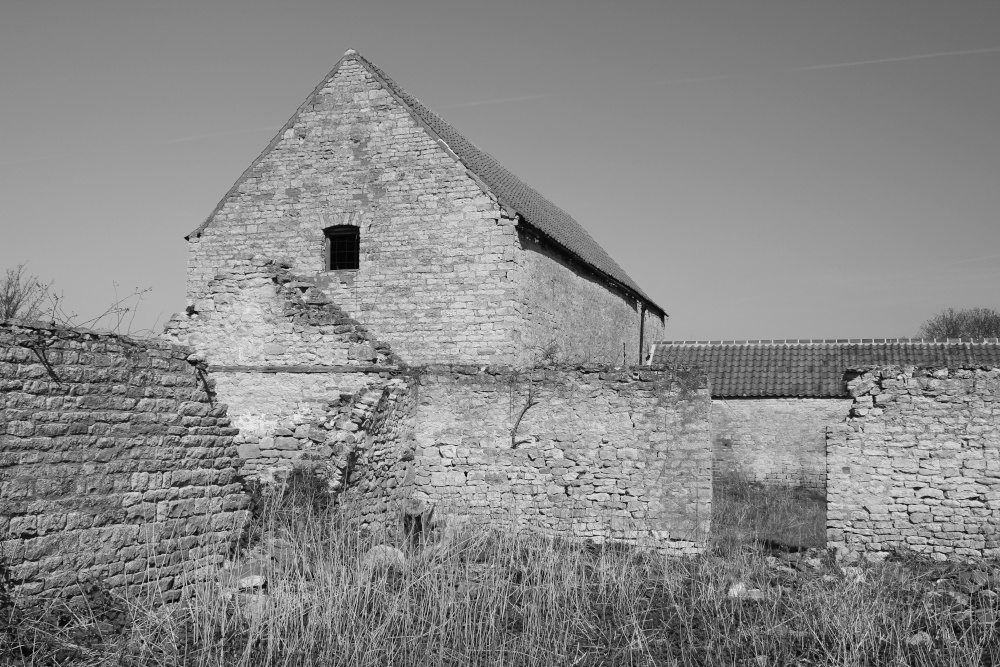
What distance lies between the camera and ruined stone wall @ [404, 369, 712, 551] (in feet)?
35.2

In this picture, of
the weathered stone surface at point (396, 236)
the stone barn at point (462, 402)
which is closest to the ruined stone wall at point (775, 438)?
the weathered stone surface at point (396, 236)

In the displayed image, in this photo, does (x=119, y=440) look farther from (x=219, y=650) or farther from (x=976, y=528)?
(x=976, y=528)

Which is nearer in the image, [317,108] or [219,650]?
[219,650]

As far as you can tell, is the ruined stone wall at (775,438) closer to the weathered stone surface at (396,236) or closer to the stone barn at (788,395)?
the stone barn at (788,395)

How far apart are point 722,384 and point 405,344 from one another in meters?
8.56

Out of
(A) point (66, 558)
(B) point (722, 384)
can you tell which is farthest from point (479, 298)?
(A) point (66, 558)

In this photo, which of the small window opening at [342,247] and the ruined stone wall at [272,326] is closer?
the ruined stone wall at [272,326]

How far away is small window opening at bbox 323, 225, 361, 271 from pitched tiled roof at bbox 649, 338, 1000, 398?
9.10 meters

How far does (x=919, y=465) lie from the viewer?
33.4 feet

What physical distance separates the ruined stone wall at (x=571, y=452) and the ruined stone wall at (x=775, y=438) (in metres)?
8.96

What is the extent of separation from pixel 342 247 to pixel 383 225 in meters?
1.08

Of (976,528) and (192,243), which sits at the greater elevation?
(192,243)

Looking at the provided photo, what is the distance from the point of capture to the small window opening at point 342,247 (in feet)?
55.0

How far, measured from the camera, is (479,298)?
51.3ft
